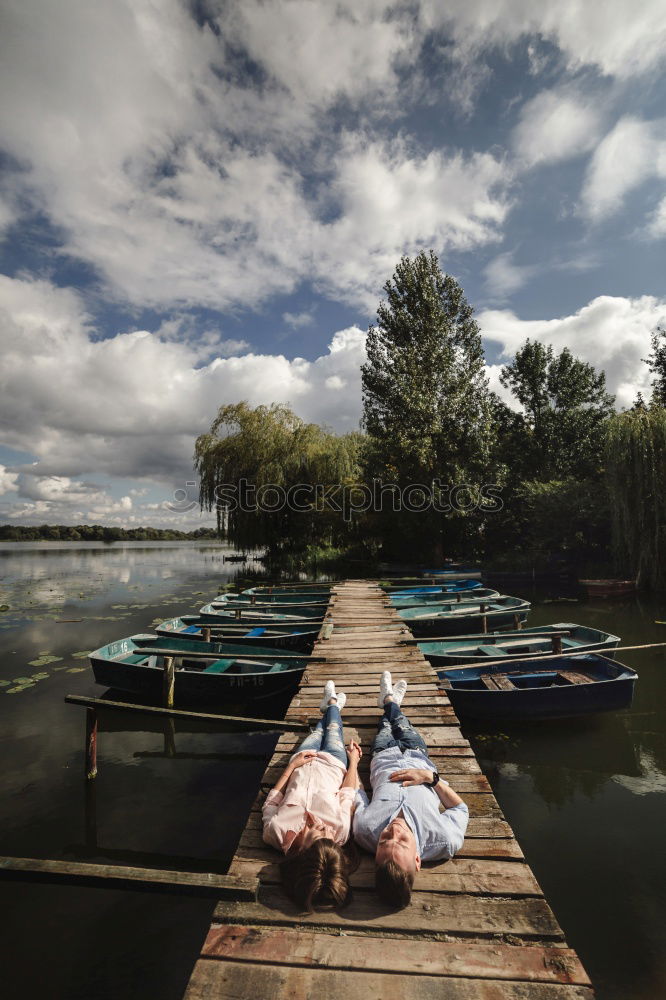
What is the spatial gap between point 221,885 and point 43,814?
11.9 feet

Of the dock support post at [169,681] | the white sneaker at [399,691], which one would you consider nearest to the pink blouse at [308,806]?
the white sneaker at [399,691]

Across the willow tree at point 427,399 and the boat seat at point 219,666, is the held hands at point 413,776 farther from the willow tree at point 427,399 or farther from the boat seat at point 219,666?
the willow tree at point 427,399

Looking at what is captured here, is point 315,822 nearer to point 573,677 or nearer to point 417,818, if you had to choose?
point 417,818

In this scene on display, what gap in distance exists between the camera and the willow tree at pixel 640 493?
16266 millimetres

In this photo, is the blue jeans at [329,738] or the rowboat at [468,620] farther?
the rowboat at [468,620]

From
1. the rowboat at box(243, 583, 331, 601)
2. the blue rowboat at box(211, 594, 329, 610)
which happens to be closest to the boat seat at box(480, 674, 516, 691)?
the blue rowboat at box(211, 594, 329, 610)

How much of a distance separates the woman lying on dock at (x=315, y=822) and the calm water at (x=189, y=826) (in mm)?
1336

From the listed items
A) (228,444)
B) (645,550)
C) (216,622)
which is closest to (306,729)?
(216,622)

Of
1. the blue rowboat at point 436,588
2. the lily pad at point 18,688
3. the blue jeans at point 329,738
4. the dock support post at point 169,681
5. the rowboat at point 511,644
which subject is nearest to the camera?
the blue jeans at point 329,738

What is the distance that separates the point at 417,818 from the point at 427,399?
857 inches

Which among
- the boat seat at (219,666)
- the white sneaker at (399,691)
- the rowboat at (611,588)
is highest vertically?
the white sneaker at (399,691)

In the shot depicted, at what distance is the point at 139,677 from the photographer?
7.53 m

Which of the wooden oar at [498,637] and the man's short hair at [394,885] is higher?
the man's short hair at [394,885]

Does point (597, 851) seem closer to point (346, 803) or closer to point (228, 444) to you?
point (346, 803)
